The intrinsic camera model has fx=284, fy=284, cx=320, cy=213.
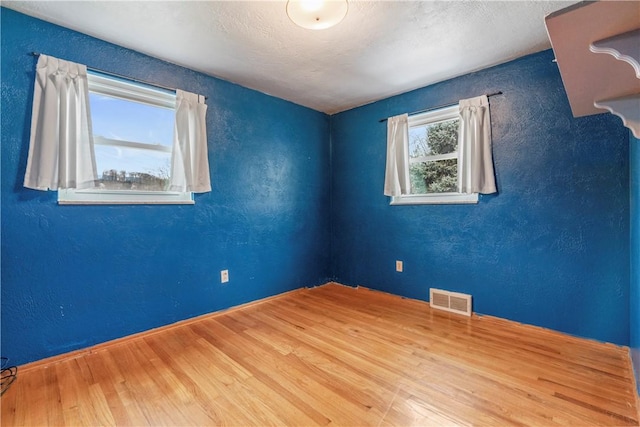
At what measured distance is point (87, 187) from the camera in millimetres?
1996

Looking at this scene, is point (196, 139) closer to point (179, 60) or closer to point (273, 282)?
point (179, 60)

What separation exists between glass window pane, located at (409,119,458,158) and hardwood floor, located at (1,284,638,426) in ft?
5.59

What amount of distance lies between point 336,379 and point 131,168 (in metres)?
2.20

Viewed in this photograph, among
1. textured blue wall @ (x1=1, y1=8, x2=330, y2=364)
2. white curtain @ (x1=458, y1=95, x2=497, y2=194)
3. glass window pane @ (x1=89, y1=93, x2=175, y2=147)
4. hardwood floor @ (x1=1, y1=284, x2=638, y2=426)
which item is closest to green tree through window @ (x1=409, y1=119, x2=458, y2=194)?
white curtain @ (x1=458, y1=95, x2=497, y2=194)

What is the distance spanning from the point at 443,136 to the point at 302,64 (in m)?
1.58

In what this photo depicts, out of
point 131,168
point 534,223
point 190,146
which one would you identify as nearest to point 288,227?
point 190,146

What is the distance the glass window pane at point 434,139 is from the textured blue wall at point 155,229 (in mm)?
1203

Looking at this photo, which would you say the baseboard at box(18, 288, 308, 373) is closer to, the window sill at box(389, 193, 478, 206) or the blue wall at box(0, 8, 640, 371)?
the blue wall at box(0, 8, 640, 371)

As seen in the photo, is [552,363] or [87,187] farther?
[87,187]

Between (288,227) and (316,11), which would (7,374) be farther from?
(316,11)

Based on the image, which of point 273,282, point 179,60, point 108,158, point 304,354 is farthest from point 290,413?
point 179,60

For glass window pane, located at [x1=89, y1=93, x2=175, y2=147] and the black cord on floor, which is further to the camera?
glass window pane, located at [x1=89, y1=93, x2=175, y2=147]

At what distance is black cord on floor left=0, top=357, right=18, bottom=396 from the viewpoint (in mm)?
1644

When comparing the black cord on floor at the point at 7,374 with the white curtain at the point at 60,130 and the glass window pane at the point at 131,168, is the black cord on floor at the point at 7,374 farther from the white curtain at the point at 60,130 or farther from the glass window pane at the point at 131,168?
the glass window pane at the point at 131,168
